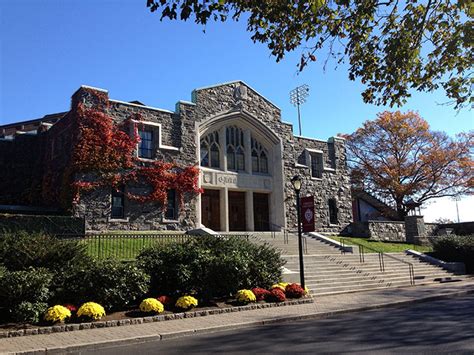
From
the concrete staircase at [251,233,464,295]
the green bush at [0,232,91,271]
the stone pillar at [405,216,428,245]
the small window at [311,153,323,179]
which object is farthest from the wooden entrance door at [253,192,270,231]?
the green bush at [0,232,91,271]

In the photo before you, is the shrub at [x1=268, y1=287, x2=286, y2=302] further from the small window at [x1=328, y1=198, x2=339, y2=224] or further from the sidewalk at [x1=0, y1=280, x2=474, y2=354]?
the small window at [x1=328, y1=198, x2=339, y2=224]

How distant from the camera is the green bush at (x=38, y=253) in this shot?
11.8 meters

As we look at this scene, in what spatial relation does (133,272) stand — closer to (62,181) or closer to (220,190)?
(62,181)

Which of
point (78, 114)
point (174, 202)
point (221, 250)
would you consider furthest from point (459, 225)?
point (78, 114)

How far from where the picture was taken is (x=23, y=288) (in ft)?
34.0

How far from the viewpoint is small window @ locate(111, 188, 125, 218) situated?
22969 mm

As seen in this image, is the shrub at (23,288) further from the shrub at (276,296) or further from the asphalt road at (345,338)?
the shrub at (276,296)

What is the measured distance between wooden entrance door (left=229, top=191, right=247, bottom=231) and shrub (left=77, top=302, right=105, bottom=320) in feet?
59.9

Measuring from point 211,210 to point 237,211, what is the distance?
7.26 ft

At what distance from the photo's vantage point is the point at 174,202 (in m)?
25.2

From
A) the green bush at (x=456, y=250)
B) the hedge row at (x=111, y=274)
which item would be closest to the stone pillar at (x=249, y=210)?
the green bush at (x=456, y=250)

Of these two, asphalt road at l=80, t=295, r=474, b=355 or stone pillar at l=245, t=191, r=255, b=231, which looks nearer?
asphalt road at l=80, t=295, r=474, b=355

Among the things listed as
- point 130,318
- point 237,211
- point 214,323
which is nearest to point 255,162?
point 237,211

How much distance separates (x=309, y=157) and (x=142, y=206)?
45.4ft
